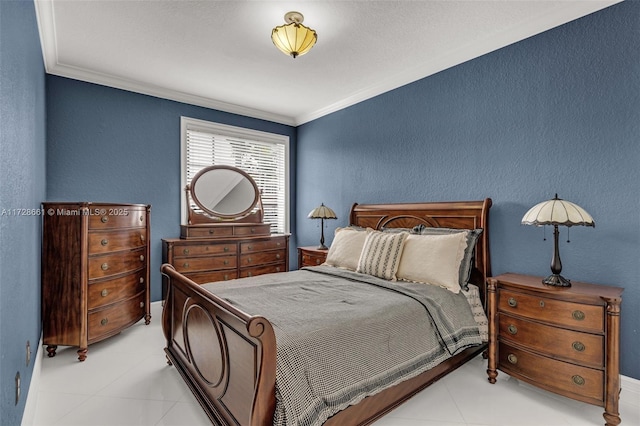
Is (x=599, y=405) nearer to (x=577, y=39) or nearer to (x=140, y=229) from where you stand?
(x=577, y=39)

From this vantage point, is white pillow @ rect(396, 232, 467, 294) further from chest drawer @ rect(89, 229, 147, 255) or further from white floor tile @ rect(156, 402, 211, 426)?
chest drawer @ rect(89, 229, 147, 255)

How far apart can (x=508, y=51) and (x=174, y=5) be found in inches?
102

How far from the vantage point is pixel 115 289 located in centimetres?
298

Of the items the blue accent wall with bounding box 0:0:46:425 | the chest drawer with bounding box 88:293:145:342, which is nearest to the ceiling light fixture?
the blue accent wall with bounding box 0:0:46:425

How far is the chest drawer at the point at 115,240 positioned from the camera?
2779mm

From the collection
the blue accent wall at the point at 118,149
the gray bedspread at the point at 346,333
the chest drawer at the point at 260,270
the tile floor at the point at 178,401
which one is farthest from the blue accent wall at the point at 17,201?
the chest drawer at the point at 260,270

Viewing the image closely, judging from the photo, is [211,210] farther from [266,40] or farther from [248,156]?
[266,40]

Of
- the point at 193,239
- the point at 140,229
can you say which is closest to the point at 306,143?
the point at 193,239

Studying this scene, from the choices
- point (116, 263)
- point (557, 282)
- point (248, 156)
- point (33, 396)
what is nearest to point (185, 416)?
point (33, 396)

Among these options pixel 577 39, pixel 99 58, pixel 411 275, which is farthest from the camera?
pixel 99 58

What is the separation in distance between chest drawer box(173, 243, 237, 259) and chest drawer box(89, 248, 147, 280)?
45 cm

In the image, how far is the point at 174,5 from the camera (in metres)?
2.32

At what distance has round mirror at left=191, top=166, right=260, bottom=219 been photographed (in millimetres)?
4250

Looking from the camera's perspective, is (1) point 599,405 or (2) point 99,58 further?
(2) point 99,58
